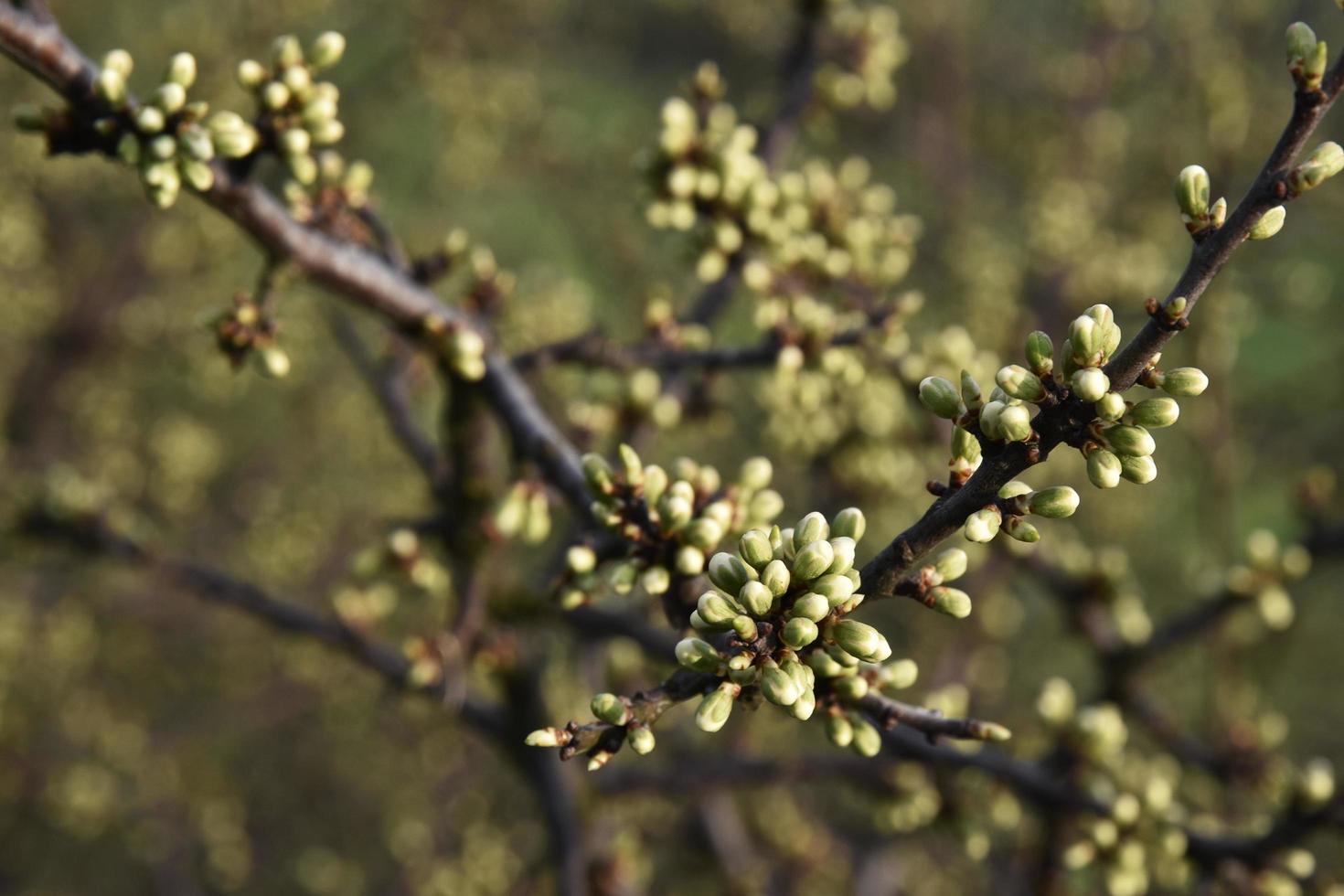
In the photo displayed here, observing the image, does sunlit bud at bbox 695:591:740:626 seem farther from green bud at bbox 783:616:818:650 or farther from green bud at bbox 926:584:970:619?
green bud at bbox 926:584:970:619

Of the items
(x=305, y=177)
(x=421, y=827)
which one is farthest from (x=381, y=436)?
(x=305, y=177)

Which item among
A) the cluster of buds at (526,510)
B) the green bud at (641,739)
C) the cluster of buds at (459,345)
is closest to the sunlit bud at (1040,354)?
the green bud at (641,739)

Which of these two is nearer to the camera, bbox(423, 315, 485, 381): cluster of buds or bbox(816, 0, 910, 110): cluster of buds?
bbox(423, 315, 485, 381): cluster of buds

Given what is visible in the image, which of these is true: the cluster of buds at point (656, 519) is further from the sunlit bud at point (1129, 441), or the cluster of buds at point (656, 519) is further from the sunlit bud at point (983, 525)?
the sunlit bud at point (1129, 441)

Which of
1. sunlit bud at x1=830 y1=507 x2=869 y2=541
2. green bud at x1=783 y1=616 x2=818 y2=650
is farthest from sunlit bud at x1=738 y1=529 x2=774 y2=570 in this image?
sunlit bud at x1=830 y1=507 x2=869 y2=541

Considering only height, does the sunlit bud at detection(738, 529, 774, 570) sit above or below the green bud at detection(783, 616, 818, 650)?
above

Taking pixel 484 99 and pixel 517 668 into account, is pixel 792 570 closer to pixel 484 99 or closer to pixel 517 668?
pixel 517 668

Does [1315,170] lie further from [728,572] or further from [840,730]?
[840,730]
